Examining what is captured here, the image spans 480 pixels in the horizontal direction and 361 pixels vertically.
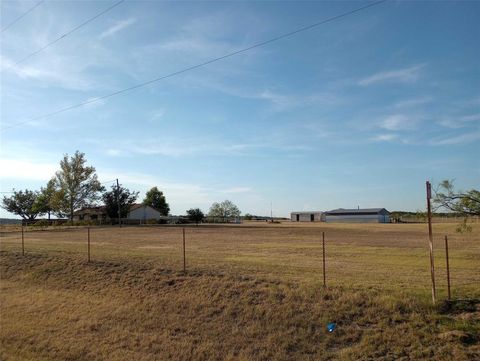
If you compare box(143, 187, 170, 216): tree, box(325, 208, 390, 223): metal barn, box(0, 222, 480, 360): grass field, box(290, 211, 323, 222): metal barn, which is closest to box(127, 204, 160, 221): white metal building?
box(143, 187, 170, 216): tree

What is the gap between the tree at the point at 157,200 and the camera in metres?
148

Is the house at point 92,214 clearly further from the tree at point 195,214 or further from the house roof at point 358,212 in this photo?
the house roof at point 358,212

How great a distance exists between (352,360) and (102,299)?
11327 millimetres

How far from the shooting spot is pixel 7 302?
20984 millimetres

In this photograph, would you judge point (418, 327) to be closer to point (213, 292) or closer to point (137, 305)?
point (213, 292)

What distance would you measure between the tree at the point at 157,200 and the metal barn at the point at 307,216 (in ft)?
207

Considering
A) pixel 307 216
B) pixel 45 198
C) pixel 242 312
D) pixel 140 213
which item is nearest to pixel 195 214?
pixel 140 213

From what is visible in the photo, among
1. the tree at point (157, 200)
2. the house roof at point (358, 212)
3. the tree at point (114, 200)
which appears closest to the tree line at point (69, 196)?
the tree at point (114, 200)

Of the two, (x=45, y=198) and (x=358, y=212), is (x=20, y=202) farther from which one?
(x=358, y=212)

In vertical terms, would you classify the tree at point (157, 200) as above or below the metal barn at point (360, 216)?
above

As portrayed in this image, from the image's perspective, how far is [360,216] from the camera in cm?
15188

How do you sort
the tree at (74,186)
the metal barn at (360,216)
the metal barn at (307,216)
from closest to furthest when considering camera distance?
the tree at (74,186) < the metal barn at (360,216) < the metal barn at (307,216)

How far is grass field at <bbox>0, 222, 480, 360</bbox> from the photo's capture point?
11.5 metres

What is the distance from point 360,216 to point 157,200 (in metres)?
67.2
